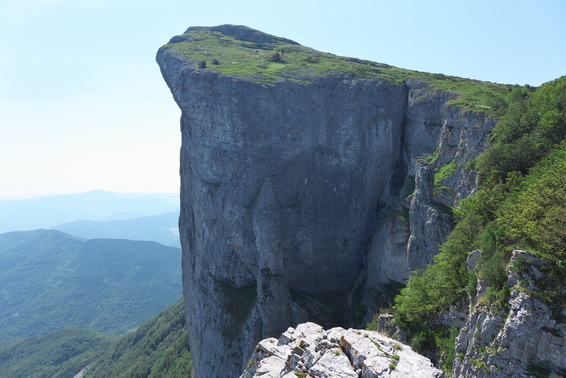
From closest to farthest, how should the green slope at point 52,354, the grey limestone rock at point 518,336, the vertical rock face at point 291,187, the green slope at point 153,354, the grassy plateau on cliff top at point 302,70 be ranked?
the grey limestone rock at point 518,336 < the grassy plateau on cliff top at point 302,70 < the vertical rock face at point 291,187 < the green slope at point 153,354 < the green slope at point 52,354

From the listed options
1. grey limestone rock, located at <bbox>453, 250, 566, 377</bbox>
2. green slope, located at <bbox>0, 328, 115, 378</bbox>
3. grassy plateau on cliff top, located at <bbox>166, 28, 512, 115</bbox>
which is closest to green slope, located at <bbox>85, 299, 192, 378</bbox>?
green slope, located at <bbox>0, 328, 115, 378</bbox>

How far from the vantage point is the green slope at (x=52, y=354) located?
456 ft

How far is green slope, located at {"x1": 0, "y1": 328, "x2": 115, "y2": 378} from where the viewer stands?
139 meters

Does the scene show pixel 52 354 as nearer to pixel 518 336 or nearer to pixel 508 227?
pixel 518 336

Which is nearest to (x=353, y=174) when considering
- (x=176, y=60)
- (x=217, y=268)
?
(x=217, y=268)

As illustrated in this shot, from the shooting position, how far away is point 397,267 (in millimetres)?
39625

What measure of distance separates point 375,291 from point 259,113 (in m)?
30.8

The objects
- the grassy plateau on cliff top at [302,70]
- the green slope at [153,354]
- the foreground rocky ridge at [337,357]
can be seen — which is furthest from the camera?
the green slope at [153,354]

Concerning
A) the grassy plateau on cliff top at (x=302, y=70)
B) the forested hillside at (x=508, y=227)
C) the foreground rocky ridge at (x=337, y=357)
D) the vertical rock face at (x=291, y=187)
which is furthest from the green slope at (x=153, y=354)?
the forested hillside at (x=508, y=227)

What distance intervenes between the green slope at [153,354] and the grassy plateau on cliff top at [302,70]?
214ft

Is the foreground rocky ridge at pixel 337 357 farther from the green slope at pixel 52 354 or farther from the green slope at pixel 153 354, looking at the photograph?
the green slope at pixel 52 354

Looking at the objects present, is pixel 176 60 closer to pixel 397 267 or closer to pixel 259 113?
pixel 259 113

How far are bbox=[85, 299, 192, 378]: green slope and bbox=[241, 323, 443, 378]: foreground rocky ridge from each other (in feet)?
192

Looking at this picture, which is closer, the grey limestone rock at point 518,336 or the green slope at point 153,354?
the grey limestone rock at point 518,336
